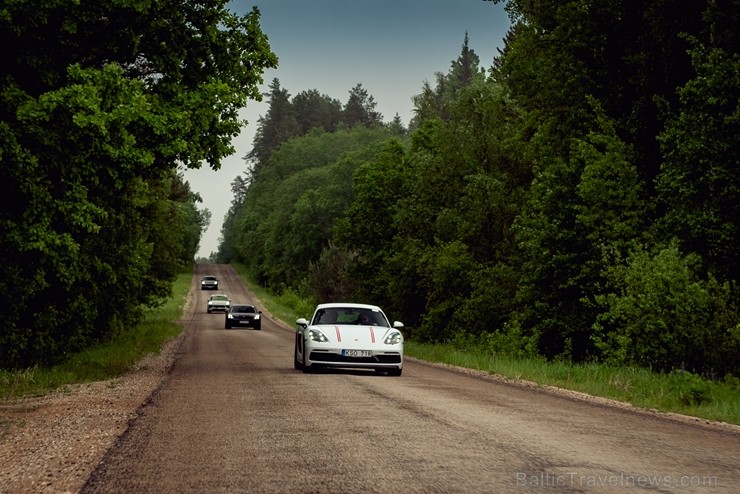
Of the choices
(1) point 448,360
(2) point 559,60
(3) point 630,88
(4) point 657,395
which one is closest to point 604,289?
(1) point 448,360

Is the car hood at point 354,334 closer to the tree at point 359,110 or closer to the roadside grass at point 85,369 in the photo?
the roadside grass at point 85,369

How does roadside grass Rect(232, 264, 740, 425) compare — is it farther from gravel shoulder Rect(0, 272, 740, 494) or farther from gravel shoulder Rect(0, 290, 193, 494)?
gravel shoulder Rect(0, 290, 193, 494)

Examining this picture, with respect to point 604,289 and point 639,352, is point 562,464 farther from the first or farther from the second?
point 604,289

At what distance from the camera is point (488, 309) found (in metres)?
33.8

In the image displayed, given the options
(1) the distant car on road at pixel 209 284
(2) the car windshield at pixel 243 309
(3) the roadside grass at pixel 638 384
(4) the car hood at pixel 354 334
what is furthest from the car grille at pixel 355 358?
(1) the distant car on road at pixel 209 284

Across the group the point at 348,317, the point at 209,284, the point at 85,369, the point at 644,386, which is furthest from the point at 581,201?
the point at 209,284

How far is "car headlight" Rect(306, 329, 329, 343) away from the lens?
1802 cm

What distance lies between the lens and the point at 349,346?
1784 cm

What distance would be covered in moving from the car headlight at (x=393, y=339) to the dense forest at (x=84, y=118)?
5.89 m

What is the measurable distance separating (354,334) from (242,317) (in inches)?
1316

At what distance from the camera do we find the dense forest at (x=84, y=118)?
54.5 feet

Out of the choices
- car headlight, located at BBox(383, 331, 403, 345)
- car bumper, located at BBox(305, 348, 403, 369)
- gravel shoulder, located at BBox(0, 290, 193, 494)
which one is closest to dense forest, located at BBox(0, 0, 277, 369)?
gravel shoulder, located at BBox(0, 290, 193, 494)

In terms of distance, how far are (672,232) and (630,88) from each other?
7.34 m

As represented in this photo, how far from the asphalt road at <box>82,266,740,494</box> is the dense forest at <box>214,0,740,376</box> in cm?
558
